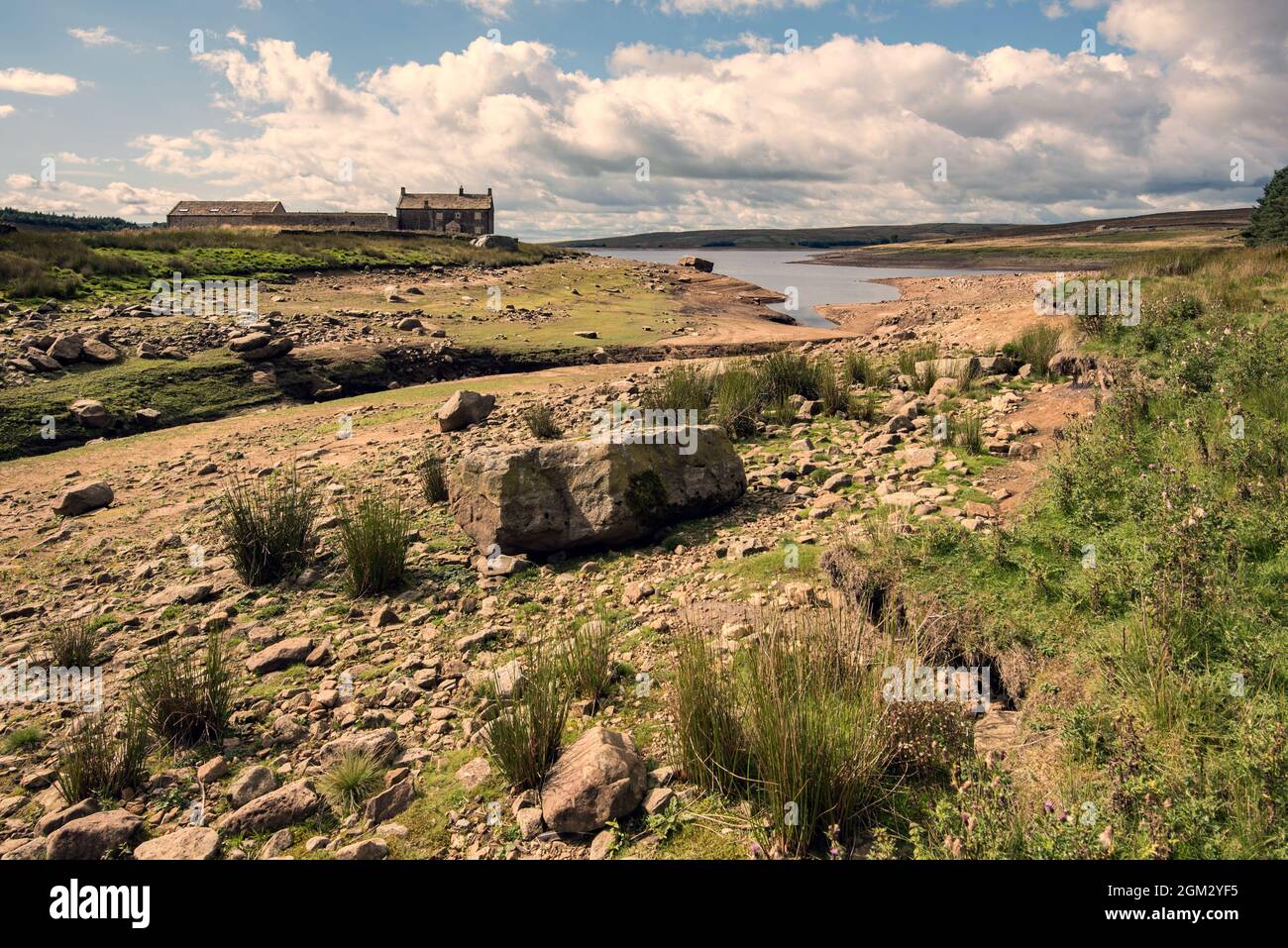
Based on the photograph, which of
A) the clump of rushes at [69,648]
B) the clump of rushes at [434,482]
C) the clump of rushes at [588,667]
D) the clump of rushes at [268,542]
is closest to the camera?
the clump of rushes at [588,667]

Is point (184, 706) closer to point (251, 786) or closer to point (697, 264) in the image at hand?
point (251, 786)

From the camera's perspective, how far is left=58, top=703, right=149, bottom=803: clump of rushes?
13.8 feet

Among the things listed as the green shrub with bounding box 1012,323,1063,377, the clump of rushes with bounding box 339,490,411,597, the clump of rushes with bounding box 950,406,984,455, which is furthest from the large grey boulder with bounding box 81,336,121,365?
the green shrub with bounding box 1012,323,1063,377

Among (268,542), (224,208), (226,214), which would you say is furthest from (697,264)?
(224,208)

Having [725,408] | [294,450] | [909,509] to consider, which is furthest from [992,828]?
[294,450]

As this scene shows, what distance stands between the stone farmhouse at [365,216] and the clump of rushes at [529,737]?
53.1 metres

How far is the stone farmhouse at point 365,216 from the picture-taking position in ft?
185

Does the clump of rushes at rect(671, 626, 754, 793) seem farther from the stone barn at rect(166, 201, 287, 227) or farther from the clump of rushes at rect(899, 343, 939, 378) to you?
the stone barn at rect(166, 201, 287, 227)

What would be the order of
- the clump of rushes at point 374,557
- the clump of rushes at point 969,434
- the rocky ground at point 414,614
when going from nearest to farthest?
the rocky ground at point 414,614 < the clump of rushes at point 374,557 < the clump of rushes at point 969,434

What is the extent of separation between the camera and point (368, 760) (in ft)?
13.8

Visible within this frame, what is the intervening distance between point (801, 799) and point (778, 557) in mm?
3451

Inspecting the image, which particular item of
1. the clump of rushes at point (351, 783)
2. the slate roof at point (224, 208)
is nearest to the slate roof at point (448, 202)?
the slate roof at point (224, 208)

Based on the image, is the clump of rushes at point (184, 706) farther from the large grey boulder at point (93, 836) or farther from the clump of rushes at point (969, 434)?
the clump of rushes at point (969, 434)

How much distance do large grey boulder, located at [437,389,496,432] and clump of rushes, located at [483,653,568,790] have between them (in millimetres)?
8576
